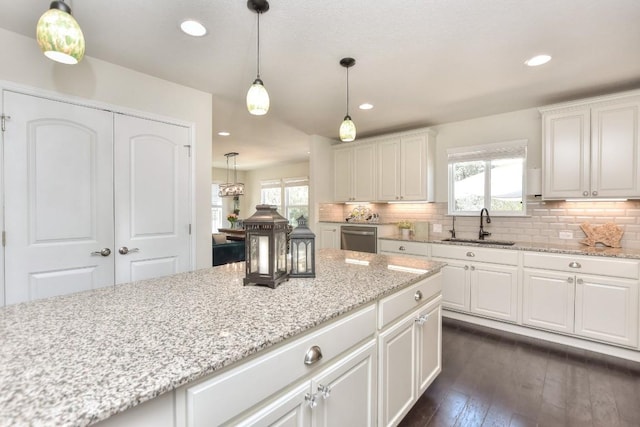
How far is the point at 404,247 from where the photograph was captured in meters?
3.90

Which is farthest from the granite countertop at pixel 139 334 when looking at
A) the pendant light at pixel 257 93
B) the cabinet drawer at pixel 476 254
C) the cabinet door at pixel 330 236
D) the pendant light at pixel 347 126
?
the cabinet door at pixel 330 236

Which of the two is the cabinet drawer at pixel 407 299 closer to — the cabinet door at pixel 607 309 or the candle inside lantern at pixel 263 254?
the candle inside lantern at pixel 263 254

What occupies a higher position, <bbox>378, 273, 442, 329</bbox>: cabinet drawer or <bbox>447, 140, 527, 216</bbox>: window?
<bbox>447, 140, 527, 216</bbox>: window

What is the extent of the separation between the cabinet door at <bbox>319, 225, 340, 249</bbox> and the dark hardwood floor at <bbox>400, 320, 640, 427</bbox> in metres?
2.14

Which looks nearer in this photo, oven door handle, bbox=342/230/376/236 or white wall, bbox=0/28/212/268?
white wall, bbox=0/28/212/268

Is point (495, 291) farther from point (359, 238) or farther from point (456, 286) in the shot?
point (359, 238)

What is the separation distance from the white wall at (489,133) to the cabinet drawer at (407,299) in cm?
238

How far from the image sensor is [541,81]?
276 centimetres

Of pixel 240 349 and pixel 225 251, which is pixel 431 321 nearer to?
pixel 240 349

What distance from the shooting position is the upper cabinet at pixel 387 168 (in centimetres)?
405

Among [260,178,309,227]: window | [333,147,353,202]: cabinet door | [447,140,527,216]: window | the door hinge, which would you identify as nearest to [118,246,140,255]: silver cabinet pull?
the door hinge

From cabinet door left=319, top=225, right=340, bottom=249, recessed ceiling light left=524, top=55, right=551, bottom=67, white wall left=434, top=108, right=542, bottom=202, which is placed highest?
recessed ceiling light left=524, top=55, right=551, bottom=67

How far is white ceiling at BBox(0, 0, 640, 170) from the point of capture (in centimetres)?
180

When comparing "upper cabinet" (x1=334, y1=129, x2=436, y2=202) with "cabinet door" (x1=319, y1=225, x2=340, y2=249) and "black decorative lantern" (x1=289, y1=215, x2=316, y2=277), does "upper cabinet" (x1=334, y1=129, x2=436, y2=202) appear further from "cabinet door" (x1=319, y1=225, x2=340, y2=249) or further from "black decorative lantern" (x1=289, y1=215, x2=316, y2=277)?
"black decorative lantern" (x1=289, y1=215, x2=316, y2=277)
